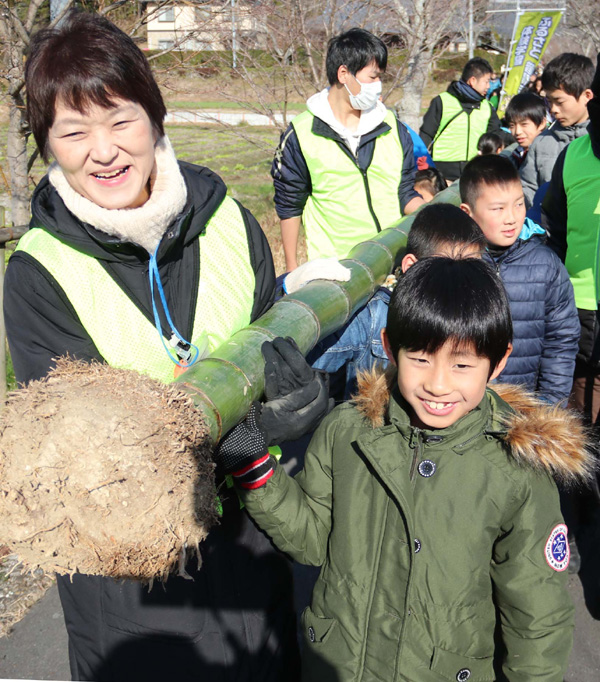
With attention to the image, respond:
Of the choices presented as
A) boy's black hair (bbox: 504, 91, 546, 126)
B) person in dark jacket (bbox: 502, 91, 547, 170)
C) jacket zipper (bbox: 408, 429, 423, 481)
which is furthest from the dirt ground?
boy's black hair (bbox: 504, 91, 546, 126)

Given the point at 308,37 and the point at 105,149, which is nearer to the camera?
the point at 105,149

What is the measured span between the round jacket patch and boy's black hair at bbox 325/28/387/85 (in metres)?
3.20

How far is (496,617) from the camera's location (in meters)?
1.99

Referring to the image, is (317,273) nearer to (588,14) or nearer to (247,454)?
(247,454)

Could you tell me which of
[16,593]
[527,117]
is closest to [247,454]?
[16,593]

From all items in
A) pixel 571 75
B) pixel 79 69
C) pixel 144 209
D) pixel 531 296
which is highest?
pixel 79 69

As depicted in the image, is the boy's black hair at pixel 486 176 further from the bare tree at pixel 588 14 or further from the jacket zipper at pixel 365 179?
the bare tree at pixel 588 14

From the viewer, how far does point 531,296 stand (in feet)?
10.7

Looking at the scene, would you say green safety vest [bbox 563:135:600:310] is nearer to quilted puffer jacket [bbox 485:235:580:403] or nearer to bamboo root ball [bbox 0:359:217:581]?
quilted puffer jacket [bbox 485:235:580:403]

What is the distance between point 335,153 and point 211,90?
112 inches

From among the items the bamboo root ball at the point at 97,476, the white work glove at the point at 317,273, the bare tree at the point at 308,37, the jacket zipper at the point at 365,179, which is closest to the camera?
the bamboo root ball at the point at 97,476

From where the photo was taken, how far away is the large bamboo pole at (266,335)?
69.0 inches

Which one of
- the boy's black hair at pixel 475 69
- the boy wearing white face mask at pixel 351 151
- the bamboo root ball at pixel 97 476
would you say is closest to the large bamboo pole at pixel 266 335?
the bamboo root ball at pixel 97 476

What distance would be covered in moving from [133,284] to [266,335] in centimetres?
42
